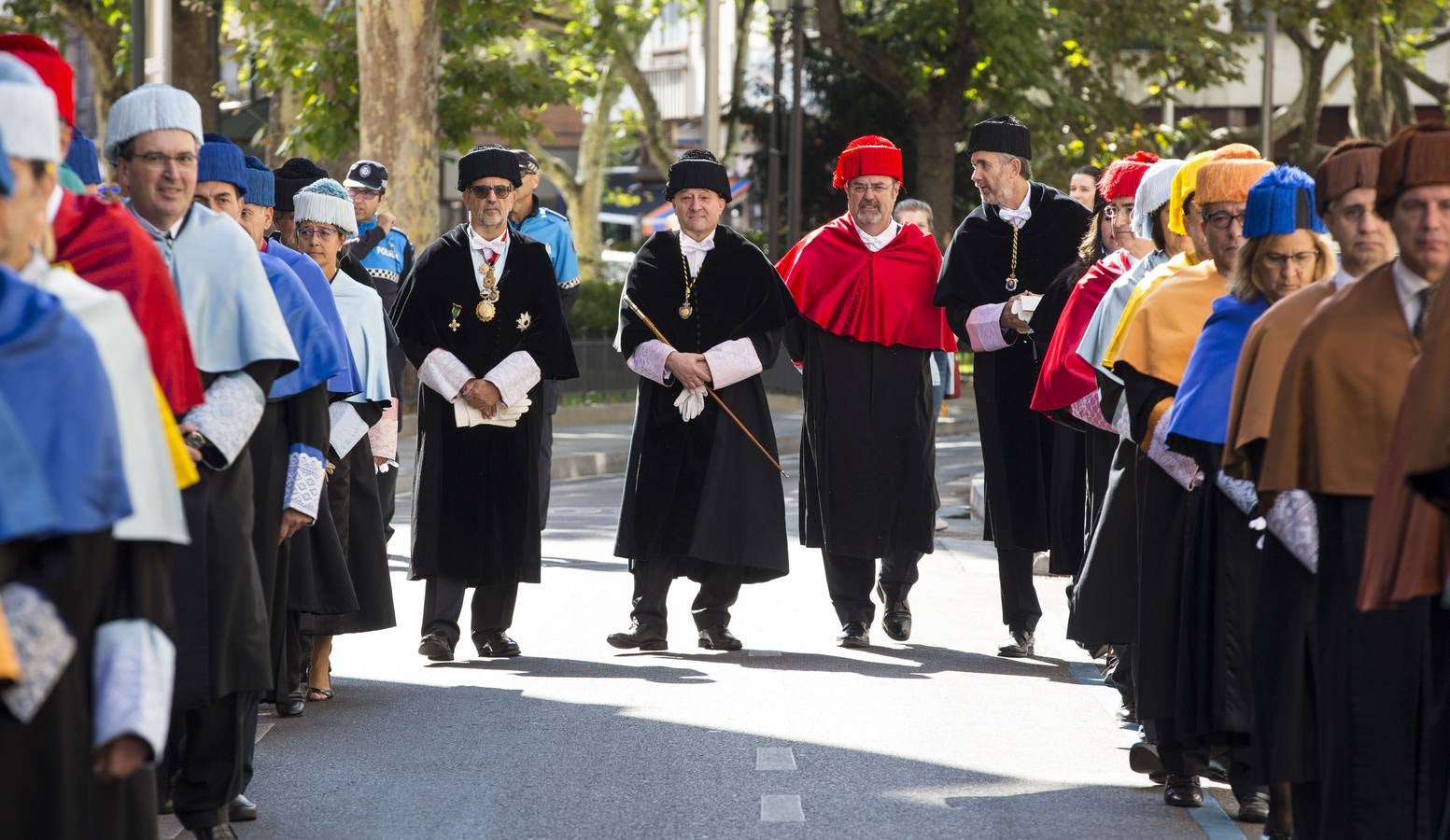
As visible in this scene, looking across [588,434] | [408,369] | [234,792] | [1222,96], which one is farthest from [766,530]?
[1222,96]

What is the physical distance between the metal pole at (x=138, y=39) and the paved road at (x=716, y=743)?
→ 8.76 meters

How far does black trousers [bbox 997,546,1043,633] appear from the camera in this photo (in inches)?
419

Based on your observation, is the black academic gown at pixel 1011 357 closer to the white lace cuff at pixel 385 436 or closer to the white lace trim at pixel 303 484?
the white lace cuff at pixel 385 436

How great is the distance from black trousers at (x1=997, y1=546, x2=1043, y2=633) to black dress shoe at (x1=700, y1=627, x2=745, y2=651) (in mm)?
1224

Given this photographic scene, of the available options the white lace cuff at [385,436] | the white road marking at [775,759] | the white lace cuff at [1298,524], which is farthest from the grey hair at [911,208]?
the white lace cuff at [1298,524]

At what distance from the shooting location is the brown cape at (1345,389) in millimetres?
5395

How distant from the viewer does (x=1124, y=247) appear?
31.2 ft

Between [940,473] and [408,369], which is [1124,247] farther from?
[408,369]

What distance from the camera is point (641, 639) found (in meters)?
10.7

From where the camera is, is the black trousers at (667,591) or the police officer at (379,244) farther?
the police officer at (379,244)

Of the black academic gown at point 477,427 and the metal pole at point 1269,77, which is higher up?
the metal pole at point 1269,77

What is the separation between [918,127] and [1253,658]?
25732 mm

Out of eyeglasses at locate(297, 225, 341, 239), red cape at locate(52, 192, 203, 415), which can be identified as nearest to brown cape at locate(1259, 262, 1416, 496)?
red cape at locate(52, 192, 203, 415)

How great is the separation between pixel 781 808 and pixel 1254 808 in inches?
55.3
